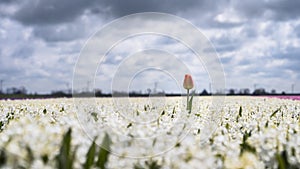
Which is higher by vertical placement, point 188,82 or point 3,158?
point 188,82

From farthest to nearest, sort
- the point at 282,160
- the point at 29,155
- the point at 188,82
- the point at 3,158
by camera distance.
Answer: the point at 188,82 → the point at 282,160 → the point at 3,158 → the point at 29,155

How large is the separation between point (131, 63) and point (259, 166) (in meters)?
2.68

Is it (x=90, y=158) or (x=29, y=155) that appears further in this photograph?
(x=90, y=158)

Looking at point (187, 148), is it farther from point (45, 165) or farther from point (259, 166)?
point (45, 165)

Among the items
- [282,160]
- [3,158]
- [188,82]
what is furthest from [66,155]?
[188,82]

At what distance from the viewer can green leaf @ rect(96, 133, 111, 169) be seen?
289cm

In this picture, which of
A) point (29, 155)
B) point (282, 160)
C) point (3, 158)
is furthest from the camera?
point (282, 160)

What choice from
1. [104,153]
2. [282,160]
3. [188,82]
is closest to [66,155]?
[104,153]

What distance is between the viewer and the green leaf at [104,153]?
2.89 m

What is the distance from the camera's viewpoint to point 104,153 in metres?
2.91

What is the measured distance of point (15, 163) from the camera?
106 inches

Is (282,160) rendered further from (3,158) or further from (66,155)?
(3,158)

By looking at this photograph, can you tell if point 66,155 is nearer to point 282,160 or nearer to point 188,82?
point 282,160

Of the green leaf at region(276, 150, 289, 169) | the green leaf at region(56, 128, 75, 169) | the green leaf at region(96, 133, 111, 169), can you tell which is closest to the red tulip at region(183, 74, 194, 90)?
the green leaf at region(276, 150, 289, 169)
